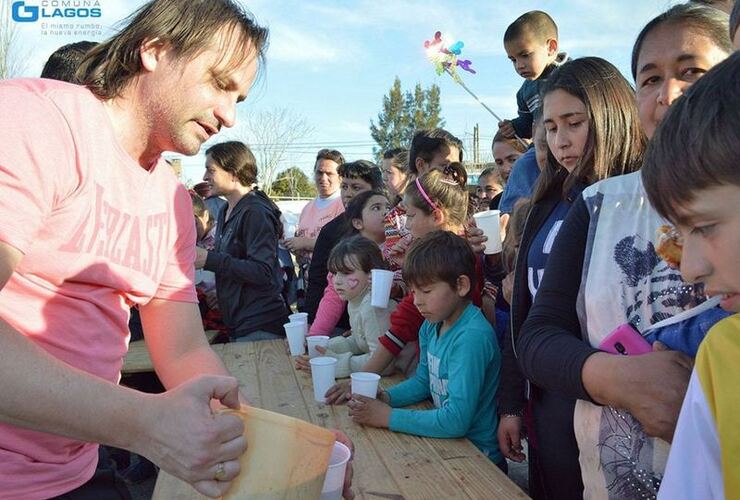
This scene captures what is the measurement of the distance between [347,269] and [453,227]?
757 mm

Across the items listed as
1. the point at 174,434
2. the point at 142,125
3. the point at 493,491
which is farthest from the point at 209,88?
the point at 493,491

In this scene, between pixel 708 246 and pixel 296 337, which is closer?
pixel 708 246

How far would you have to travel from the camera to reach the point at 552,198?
1.91 m

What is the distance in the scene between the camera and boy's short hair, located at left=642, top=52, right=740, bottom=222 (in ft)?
2.69

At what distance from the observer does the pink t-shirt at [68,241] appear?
101 centimetres

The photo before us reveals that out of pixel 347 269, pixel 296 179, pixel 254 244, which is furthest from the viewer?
pixel 296 179

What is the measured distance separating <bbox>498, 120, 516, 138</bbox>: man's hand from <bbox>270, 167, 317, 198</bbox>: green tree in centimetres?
3247

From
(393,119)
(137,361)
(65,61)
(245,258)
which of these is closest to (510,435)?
(65,61)

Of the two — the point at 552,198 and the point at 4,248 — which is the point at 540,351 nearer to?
the point at 552,198

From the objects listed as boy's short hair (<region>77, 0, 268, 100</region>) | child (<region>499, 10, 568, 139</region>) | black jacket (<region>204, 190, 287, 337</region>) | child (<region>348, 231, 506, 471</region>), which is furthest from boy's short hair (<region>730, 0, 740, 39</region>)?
black jacket (<region>204, 190, 287, 337</region>)

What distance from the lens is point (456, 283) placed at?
245cm

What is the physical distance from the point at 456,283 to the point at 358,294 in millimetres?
1097

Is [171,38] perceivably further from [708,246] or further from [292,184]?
[292,184]

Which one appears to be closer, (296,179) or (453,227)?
(453,227)
